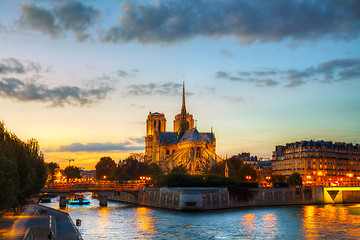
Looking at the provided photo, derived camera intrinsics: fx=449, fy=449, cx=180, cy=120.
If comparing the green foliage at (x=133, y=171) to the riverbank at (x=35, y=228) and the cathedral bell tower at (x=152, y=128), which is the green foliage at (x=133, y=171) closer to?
the cathedral bell tower at (x=152, y=128)

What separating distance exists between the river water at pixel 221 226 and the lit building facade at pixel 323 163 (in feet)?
181

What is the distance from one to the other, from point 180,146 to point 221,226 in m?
104

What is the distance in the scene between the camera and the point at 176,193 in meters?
69.8

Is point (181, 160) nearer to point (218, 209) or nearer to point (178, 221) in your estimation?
point (218, 209)

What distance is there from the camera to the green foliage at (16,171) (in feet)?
82.2

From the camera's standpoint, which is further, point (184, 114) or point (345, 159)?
point (184, 114)

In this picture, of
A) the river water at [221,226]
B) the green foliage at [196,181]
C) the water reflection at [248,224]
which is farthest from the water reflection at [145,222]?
the green foliage at [196,181]

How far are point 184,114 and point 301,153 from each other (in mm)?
58959

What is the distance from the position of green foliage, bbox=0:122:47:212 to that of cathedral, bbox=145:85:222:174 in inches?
3726

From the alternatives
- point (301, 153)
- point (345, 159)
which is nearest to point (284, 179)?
point (301, 153)

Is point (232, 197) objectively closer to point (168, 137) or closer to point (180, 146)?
point (180, 146)

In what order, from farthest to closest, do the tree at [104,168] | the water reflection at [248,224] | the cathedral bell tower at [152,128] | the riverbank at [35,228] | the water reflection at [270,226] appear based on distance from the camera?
→ the cathedral bell tower at [152,128]
the tree at [104,168]
the water reflection at [248,224]
the water reflection at [270,226]
the riverbank at [35,228]

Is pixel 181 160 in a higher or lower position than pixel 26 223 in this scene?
higher

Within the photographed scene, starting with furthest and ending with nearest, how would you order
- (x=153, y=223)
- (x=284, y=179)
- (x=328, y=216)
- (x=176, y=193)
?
(x=284, y=179) → (x=176, y=193) → (x=328, y=216) → (x=153, y=223)
